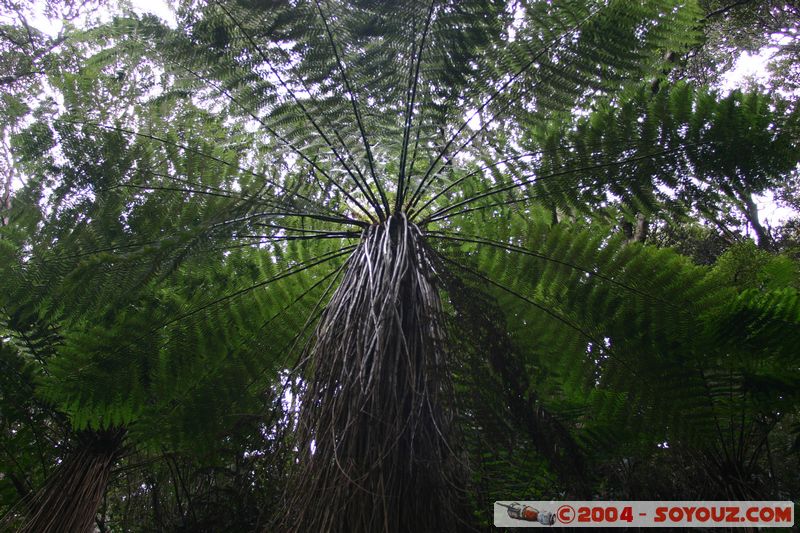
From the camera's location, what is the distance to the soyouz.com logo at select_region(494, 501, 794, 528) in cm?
148

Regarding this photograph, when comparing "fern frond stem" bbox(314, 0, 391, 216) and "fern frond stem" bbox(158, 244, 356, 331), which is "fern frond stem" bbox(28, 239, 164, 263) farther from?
"fern frond stem" bbox(314, 0, 391, 216)

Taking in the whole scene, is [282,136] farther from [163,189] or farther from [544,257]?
[544,257]

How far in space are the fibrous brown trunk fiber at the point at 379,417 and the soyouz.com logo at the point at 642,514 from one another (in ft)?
1.30

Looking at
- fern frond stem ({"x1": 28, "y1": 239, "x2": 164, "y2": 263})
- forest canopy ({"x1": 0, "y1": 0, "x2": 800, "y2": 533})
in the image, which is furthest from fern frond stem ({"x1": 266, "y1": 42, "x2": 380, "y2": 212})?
fern frond stem ({"x1": 28, "y1": 239, "x2": 164, "y2": 263})

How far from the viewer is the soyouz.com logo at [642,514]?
1483 millimetres

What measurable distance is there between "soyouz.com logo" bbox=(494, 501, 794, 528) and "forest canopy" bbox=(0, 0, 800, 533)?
91 millimetres

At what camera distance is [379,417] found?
109cm

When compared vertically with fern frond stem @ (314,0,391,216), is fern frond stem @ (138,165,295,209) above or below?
below

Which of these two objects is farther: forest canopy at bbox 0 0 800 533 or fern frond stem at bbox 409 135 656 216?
fern frond stem at bbox 409 135 656 216

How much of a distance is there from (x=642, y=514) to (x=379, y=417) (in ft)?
3.47

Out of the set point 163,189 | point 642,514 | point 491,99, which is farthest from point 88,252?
point 642,514

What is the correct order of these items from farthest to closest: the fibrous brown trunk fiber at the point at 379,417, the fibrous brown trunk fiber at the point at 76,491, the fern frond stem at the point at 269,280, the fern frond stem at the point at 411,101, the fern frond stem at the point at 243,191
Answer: the fibrous brown trunk fiber at the point at 76,491
the fern frond stem at the point at 269,280
the fern frond stem at the point at 411,101
the fern frond stem at the point at 243,191
the fibrous brown trunk fiber at the point at 379,417

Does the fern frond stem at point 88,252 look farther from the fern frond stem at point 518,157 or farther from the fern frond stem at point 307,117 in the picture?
the fern frond stem at point 518,157

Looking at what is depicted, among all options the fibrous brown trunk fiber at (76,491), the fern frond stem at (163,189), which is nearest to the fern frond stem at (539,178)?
the fern frond stem at (163,189)
